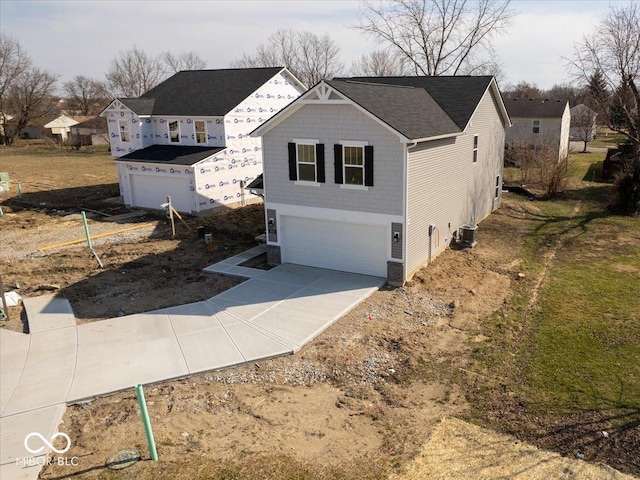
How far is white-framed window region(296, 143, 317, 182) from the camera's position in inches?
660

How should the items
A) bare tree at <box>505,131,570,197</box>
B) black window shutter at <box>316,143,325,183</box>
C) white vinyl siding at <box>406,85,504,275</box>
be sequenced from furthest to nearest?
1. bare tree at <box>505,131,570,197</box>
2. black window shutter at <box>316,143,325,183</box>
3. white vinyl siding at <box>406,85,504,275</box>

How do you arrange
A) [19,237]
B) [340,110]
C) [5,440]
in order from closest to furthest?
1. [5,440]
2. [340,110]
3. [19,237]

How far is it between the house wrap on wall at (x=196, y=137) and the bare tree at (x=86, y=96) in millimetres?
69660

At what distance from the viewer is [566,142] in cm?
5181

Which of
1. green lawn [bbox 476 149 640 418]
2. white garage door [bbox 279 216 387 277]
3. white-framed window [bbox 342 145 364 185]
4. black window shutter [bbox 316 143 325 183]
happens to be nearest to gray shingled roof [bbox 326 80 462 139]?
white-framed window [bbox 342 145 364 185]

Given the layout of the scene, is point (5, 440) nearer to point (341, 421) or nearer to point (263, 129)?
point (341, 421)

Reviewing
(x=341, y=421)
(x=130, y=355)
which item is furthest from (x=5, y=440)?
(x=341, y=421)

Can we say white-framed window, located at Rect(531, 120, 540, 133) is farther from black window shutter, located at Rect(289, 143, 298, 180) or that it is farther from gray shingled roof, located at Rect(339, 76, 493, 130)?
black window shutter, located at Rect(289, 143, 298, 180)

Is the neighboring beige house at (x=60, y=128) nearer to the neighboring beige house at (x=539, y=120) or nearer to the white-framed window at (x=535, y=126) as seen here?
the neighboring beige house at (x=539, y=120)

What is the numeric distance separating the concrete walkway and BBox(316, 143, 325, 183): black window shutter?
3.64 meters

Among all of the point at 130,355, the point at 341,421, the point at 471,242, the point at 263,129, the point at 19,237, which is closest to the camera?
the point at 341,421

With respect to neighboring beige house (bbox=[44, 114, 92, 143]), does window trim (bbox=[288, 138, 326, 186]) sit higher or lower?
lower

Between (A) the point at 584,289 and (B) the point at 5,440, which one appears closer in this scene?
(B) the point at 5,440

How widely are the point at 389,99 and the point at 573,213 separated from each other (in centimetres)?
1511
